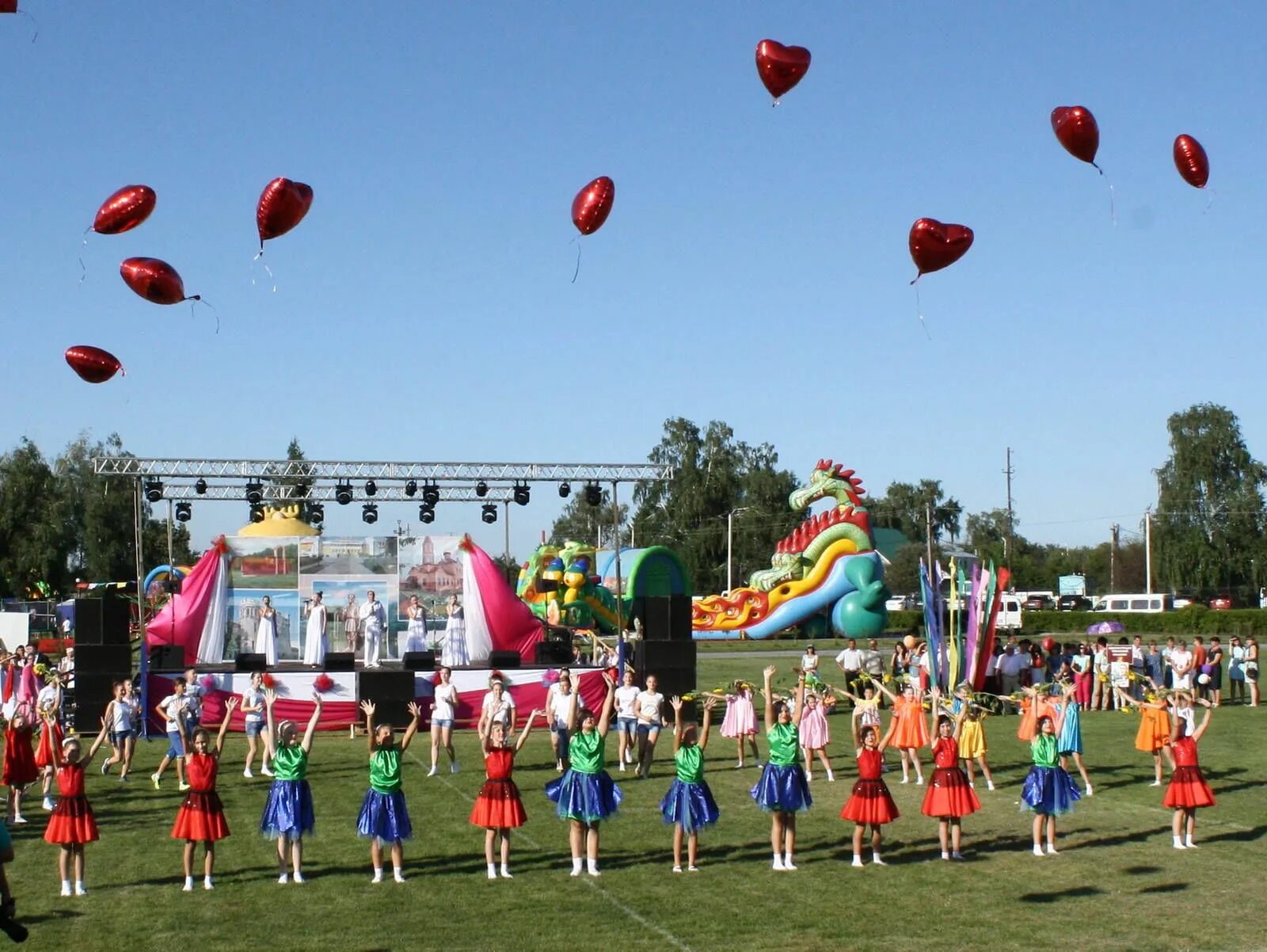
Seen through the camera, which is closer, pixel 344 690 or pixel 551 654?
pixel 344 690

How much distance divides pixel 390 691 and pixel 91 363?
11.2 metres

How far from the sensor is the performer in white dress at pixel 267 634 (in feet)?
89.2

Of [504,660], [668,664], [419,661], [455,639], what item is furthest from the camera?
[455,639]

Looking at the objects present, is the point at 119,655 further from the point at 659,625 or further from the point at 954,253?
the point at 954,253

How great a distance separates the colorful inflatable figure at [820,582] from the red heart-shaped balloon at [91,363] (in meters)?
40.2

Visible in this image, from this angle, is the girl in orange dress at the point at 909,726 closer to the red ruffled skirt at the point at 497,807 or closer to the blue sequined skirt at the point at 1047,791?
the blue sequined skirt at the point at 1047,791

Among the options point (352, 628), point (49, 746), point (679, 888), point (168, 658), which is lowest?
A: point (679, 888)

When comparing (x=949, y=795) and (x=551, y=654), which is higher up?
(x=551, y=654)

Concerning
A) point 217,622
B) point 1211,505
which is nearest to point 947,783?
point 217,622

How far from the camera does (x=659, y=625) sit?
2492 centimetres

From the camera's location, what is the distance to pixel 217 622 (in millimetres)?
27297

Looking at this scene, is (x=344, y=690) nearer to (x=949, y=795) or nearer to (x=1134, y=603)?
(x=949, y=795)

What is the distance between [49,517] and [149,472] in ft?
159

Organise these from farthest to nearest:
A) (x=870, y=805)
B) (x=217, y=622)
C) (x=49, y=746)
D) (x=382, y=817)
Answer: (x=217, y=622)
(x=49, y=746)
(x=870, y=805)
(x=382, y=817)
